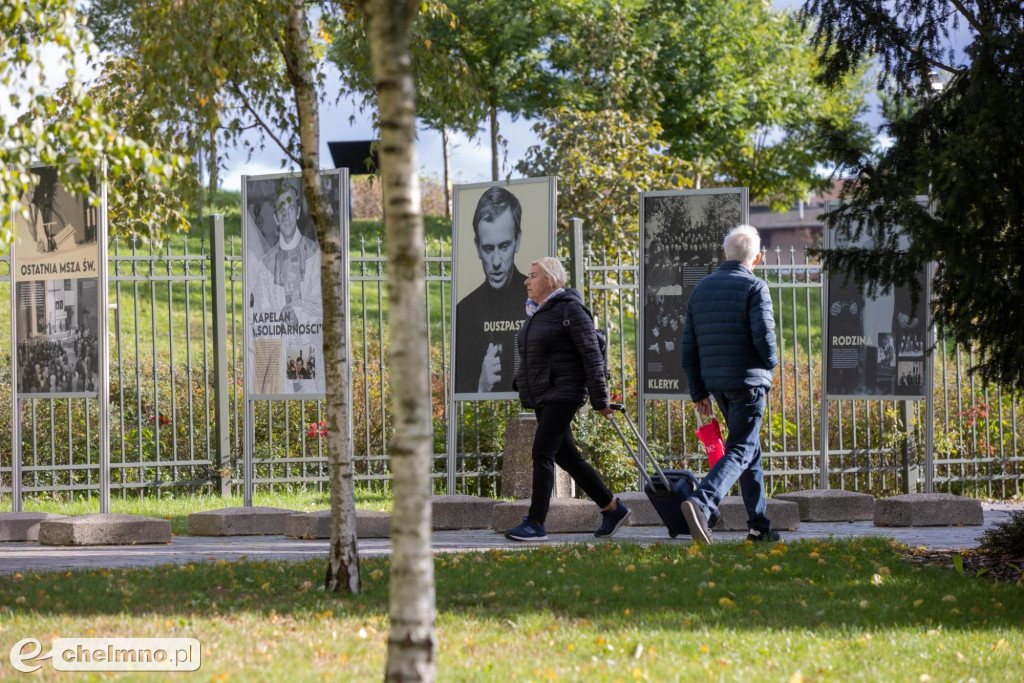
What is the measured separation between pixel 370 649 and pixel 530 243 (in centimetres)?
540

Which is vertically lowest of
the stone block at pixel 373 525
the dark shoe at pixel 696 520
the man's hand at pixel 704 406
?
the stone block at pixel 373 525

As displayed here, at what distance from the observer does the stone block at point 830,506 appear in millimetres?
9695

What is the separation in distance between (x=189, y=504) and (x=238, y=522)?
197 centimetres

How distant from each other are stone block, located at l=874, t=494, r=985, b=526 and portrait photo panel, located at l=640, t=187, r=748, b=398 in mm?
1803

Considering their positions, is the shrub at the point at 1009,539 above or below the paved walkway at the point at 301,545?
above

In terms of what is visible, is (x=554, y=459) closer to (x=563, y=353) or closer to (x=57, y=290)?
(x=563, y=353)

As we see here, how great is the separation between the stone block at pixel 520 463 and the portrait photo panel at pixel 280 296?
2.21 metres

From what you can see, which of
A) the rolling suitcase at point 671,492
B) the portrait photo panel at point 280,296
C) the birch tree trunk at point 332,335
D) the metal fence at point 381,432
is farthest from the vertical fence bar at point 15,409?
the rolling suitcase at point 671,492

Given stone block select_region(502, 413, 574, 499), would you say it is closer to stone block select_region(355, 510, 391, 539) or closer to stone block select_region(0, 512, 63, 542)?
stone block select_region(355, 510, 391, 539)

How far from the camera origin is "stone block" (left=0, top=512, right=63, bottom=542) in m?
8.97

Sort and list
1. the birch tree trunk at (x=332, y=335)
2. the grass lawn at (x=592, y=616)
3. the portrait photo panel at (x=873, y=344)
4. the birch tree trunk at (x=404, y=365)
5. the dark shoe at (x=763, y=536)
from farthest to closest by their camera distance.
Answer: the portrait photo panel at (x=873, y=344) < the dark shoe at (x=763, y=536) < the birch tree trunk at (x=332, y=335) < the grass lawn at (x=592, y=616) < the birch tree trunk at (x=404, y=365)

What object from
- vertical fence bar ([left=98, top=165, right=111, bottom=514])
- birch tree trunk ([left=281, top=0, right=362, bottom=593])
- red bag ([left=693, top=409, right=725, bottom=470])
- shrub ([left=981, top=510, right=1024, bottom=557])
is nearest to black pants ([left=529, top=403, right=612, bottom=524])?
red bag ([left=693, top=409, right=725, bottom=470])

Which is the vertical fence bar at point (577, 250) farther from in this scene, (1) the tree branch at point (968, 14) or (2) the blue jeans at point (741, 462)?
(1) the tree branch at point (968, 14)

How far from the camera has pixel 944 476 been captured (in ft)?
40.4
